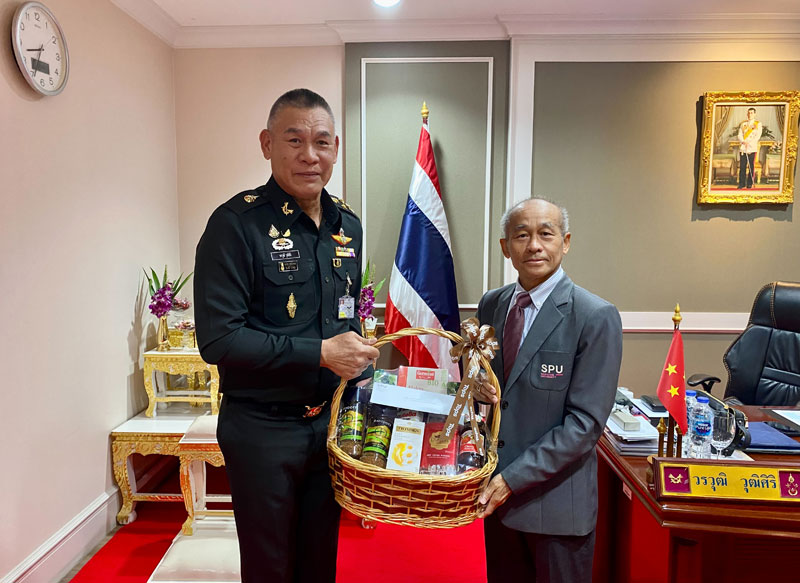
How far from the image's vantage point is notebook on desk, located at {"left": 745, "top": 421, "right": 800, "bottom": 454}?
1.52 meters

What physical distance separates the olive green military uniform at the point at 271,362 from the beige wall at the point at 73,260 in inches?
47.0

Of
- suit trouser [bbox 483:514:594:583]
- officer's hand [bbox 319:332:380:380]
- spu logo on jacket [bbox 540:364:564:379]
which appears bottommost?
suit trouser [bbox 483:514:594:583]

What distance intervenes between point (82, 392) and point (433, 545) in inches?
69.8

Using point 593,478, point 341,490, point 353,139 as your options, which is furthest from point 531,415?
point 353,139

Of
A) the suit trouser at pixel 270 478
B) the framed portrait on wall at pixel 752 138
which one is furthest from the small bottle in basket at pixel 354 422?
the framed portrait on wall at pixel 752 138

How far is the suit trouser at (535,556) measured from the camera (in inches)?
46.6

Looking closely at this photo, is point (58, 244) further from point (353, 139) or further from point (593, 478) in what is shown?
point (593, 478)

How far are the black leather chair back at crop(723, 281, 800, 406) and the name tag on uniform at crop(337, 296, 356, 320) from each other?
219 cm

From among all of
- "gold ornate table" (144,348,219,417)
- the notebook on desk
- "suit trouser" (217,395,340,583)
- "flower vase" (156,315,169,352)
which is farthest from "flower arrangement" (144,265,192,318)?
the notebook on desk

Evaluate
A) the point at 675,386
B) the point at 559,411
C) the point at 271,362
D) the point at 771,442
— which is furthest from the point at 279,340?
Answer: the point at 771,442

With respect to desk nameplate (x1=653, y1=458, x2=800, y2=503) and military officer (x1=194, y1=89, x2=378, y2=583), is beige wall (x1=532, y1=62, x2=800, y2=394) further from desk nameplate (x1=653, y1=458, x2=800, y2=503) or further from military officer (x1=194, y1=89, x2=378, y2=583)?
military officer (x1=194, y1=89, x2=378, y2=583)

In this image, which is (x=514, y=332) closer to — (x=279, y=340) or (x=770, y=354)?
(x=279, y=340)

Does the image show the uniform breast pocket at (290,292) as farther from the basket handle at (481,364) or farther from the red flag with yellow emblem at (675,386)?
the red flag with yellow emblem at (675,386)

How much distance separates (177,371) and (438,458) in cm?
206
